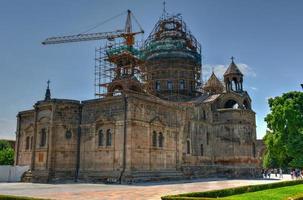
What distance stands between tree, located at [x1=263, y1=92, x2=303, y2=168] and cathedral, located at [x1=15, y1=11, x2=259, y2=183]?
5800 mm

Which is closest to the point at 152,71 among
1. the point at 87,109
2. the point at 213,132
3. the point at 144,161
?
the point at 213,132

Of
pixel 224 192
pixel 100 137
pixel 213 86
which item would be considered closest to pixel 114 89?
pixel 100 137

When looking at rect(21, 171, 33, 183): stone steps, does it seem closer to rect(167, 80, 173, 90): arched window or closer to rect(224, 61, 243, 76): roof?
rect(167, 80, 173, 90): arched window

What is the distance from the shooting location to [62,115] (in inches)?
1471

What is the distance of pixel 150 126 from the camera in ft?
119

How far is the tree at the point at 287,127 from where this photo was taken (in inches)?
1599

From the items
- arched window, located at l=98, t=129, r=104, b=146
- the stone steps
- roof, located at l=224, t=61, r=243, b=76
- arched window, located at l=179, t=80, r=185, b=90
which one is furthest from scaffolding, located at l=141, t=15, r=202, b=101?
the stone steps

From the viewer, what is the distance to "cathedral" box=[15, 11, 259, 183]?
1372 inches

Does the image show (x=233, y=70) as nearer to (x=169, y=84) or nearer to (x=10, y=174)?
(x=169, y=84)

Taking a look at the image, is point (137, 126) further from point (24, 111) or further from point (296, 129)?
point (296, 129)

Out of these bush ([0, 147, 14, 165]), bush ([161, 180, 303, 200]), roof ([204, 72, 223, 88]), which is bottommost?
bush ([161, 180, 303, 200])

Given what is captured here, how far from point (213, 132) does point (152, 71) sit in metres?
14.2

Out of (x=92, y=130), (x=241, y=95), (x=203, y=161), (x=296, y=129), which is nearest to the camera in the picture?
(x=92, y=130)

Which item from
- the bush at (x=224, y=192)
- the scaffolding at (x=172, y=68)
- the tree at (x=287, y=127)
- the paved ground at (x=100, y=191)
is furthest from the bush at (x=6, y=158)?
the bush at (x=224, y=192)
